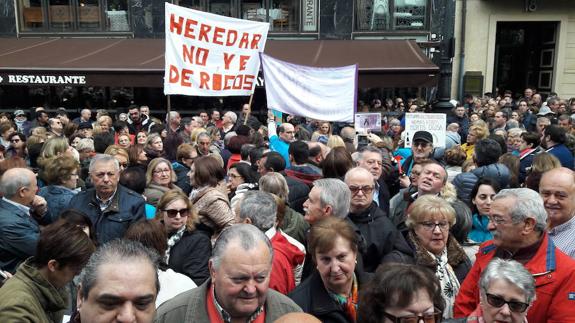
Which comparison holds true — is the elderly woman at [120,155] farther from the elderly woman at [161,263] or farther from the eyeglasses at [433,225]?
the eyeglasses at [433,225]

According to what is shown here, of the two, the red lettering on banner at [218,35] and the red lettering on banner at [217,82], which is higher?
the red lettering on banner at [218,35]

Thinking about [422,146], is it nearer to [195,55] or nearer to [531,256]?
[531,256]

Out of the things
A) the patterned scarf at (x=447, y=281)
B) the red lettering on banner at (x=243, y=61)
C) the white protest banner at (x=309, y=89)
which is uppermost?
the red lettering on banner at (x=243, y=61)

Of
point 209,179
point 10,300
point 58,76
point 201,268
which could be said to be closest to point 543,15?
point 58,76

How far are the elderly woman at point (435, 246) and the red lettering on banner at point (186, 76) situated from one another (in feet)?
15.9

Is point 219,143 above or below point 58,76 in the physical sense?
below

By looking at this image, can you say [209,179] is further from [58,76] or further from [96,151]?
[58,76]

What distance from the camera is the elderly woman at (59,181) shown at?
511cm

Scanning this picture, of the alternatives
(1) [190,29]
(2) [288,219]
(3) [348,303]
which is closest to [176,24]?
(1) [190,29]

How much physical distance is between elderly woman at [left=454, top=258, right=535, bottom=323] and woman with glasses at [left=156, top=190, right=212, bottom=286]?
193cm

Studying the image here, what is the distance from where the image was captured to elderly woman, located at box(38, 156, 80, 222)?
201 inches

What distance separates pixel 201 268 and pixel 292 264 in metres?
0.66

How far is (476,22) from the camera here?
1805 cm

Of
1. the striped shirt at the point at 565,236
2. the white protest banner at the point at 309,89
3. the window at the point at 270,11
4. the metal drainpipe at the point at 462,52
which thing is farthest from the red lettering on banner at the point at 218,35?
the metal drainpipe at the point at 462,52
